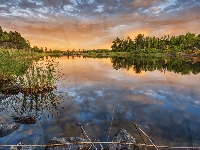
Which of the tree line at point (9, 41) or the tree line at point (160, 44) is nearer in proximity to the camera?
the tree line at point (9, 41)

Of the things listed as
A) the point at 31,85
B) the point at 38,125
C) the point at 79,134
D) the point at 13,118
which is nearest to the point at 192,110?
the point at 79,134

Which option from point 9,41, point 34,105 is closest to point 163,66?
point 34,105

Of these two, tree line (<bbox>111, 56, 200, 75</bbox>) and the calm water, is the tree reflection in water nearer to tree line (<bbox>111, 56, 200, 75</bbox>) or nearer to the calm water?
the calm water

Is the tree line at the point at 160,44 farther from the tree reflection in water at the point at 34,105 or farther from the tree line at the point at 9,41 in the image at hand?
the tree reflection in water at the point at 34,105

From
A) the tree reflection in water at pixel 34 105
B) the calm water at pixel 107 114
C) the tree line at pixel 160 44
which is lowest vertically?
the calm water at pixel 107 114

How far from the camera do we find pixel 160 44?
11425 cm

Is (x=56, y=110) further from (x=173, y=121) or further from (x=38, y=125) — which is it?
(x=173, y=121)

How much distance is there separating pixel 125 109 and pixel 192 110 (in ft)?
13.4

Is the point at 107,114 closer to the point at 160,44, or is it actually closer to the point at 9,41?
the point at 9,41

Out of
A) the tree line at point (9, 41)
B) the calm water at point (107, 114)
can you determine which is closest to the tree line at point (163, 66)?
the calm water at point (107, 114)

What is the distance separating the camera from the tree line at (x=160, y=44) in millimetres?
97938

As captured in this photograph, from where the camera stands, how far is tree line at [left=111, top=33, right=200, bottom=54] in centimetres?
9794

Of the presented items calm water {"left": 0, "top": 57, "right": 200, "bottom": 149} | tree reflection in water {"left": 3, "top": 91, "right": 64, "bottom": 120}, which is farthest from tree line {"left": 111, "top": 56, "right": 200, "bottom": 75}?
tree reflection in water {"left": 3, "top": 91, "right": 64, "bottom": 120}

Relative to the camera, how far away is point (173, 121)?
8453 millimetres
